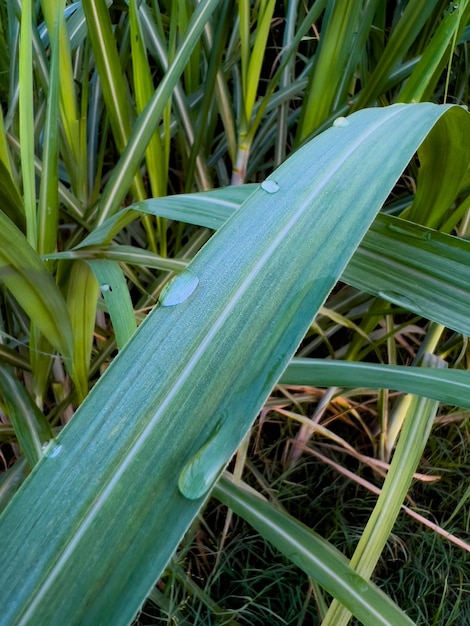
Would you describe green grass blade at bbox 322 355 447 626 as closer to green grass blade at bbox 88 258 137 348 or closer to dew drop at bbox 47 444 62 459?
green grass blade at bbox 88 258 137 348

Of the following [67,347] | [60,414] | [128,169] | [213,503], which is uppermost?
[128,169]

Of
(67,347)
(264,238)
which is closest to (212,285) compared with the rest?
(264,238)

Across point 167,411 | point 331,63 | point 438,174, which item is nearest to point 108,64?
point 331,63

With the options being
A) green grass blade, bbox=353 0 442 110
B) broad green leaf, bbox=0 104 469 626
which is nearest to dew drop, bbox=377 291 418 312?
broad green leaf, bbox=0 104 469 626

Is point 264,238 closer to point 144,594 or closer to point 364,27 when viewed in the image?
point 144,594

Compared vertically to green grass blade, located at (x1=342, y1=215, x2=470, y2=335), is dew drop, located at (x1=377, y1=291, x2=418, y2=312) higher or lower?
lower

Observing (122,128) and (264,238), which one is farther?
(122,128)

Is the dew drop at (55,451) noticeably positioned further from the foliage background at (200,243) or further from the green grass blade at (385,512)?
the green grass blade at (385,512)
